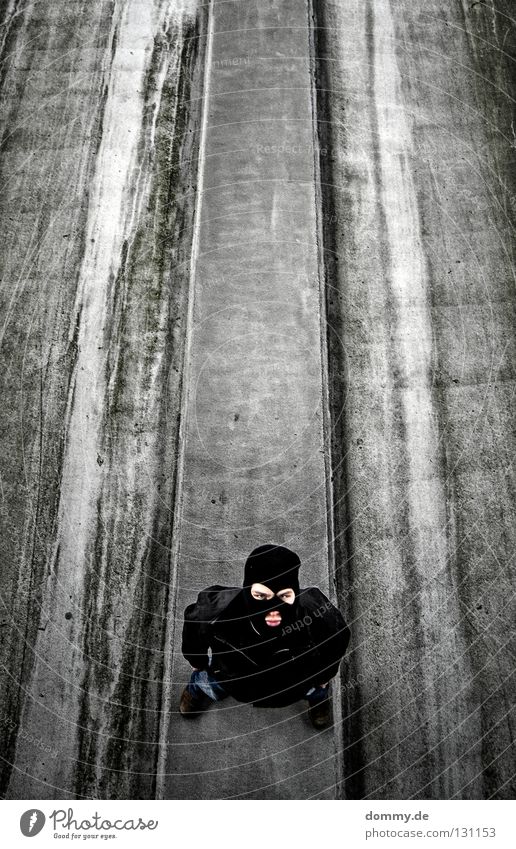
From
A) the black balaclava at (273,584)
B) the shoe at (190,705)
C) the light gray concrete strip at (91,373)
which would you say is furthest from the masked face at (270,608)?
the light gray concrete strip at (91,373)

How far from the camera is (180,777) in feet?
19.5

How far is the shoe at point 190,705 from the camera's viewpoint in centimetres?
600

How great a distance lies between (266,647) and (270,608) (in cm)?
41

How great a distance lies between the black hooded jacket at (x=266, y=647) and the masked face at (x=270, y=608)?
1.7 inches

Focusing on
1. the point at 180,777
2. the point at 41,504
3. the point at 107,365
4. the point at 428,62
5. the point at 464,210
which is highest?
the point at 428,62

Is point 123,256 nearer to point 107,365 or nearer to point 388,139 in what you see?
point 107,365

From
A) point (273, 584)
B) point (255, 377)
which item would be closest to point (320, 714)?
point (273, 584)

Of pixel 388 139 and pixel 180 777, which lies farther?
pixel 388 139

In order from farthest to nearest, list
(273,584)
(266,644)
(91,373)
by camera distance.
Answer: (91,373)
(266,644)
(273,584)

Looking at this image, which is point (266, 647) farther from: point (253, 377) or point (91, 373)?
point (91, 373)

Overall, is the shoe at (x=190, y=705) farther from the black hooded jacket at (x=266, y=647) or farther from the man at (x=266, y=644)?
the black hooded jacket at (x=266, y=647)

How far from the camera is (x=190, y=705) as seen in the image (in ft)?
19.7

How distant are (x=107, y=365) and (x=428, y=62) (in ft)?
17.2

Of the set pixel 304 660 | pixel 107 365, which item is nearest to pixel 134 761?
pixel 304 660
